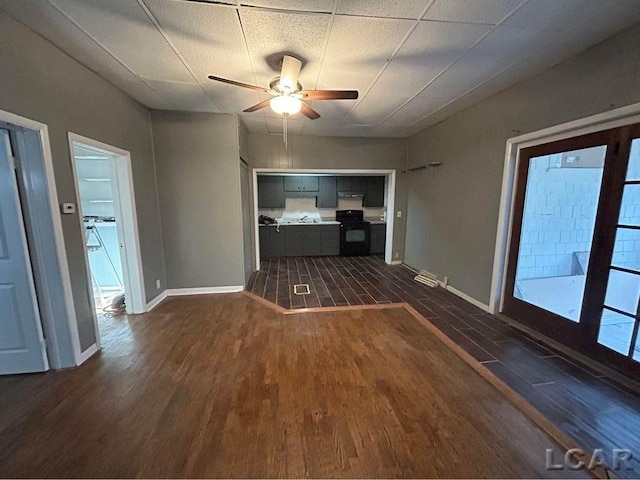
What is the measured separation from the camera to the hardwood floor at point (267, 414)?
1.41 m

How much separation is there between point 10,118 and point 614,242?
457 centimetres

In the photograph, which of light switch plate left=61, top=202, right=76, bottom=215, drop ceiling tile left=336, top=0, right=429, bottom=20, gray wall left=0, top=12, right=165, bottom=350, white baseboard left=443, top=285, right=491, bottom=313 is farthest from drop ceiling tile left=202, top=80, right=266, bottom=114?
white baseboard left=443, top=285, right=491, bottom=313

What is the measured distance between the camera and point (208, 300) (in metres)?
3.73

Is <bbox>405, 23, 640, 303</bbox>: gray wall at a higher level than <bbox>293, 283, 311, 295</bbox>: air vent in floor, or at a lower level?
higher

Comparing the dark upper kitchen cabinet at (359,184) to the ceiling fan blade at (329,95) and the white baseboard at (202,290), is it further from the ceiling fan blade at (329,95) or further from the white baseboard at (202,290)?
the ceiling fan blade at (329,95)

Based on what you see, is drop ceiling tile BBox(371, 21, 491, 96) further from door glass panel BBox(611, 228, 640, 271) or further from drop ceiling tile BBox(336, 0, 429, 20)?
door glass panel BBox(611, 228, 640, 271)

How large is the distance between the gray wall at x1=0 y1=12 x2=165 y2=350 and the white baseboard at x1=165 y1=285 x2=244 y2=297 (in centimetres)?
72

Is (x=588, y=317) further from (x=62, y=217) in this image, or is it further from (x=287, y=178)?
(x=287, y=178)

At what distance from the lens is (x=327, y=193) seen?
661 cm

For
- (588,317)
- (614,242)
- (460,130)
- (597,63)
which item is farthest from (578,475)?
(460,130)

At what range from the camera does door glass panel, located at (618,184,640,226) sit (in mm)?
1990

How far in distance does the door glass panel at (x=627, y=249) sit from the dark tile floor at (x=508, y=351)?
0.91m

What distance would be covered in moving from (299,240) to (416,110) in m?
3.75

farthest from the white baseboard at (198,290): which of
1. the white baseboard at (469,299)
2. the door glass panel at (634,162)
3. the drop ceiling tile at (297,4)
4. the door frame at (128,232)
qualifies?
the door glass panel at (634,162)
